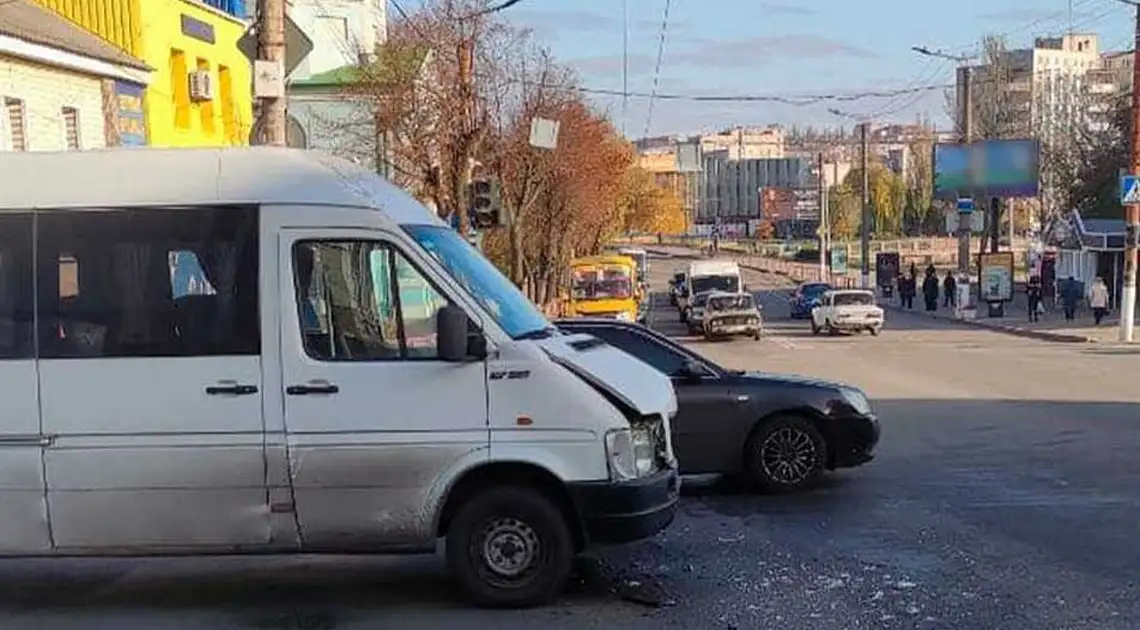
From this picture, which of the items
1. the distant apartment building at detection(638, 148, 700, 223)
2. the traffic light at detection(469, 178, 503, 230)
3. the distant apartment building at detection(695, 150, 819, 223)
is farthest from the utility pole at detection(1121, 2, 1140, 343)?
the distant apartment building at detection(695, 150, 819, 223)

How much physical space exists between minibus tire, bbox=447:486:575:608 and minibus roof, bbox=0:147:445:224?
5.36ft

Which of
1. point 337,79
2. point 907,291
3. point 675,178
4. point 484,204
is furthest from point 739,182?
point 484,204

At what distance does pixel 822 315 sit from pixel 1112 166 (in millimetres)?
25317

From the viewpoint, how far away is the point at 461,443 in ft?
25.5

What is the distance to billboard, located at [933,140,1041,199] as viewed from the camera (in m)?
62.1

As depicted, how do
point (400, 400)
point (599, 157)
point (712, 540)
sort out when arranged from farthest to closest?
point (599, 157)
point (712, 540)
point (400, 400)

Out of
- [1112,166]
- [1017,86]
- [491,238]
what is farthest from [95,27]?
[1017,86]

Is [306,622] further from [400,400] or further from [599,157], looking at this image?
[599,157]

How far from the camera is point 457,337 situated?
768 cm

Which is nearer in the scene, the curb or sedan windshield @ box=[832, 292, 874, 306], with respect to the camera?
the curb

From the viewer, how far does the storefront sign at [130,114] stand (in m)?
24.3

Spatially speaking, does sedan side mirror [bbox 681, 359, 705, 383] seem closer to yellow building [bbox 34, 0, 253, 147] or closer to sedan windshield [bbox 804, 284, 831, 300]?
yellow building [bbox 34, 0, 253, 147]

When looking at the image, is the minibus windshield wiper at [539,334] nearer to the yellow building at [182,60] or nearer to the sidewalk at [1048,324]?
the yellow building at [182,60]

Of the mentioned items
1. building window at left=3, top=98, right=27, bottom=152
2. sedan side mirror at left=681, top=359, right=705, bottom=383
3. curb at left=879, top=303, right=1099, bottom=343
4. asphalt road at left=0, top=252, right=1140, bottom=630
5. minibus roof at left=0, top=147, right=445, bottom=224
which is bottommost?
curb at left=879, top=303, right=1099, bottom=343
